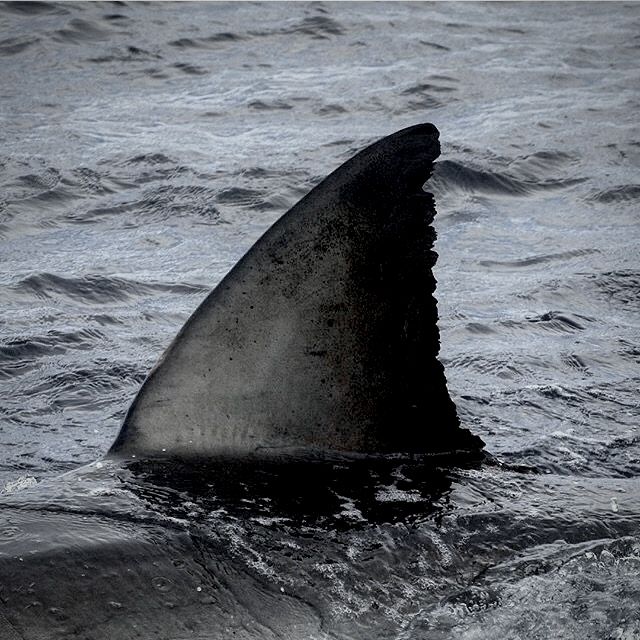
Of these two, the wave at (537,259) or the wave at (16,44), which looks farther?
the wave at (16,44)

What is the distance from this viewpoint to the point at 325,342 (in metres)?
3.43

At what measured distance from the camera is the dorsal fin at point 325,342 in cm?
335

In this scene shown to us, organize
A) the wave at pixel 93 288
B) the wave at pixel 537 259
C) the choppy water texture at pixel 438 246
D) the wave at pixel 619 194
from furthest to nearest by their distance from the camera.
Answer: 1. the wave at pixel 619 194
2. the wave at pixel 537 259
3. the wave at pixel 93 288
4. the choppy water texture at pixel 438 246

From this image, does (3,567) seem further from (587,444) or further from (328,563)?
(587,444)

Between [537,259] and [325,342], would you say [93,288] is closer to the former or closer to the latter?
[537,259]

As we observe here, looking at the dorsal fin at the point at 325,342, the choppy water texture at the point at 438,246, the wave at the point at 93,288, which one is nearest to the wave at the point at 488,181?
the choppy water texture at the point at 438,246

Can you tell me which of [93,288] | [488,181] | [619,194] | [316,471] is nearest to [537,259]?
[619,194]

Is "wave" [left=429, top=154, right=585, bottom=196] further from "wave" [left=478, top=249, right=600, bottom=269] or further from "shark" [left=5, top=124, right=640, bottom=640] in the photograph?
"shark" [left=5, top=124, right=640, bottom=640]

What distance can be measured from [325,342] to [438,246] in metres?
5.25

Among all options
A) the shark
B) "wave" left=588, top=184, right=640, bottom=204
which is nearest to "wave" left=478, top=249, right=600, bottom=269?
Answer: "wave" left=588, top=184, right=640, bottom=204

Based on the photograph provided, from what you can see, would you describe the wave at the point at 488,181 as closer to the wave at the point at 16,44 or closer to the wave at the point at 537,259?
the wave at the point at 537,259

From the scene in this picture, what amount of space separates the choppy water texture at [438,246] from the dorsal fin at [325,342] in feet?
0.67

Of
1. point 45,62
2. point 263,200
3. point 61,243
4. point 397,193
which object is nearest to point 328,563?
point 397,193

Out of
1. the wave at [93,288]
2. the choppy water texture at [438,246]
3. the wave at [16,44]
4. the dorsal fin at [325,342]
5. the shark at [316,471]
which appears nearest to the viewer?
the shark at [316,471]
